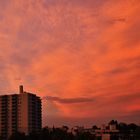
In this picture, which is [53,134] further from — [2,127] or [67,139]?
[2,127]

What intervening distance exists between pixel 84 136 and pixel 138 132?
39300 millimetres

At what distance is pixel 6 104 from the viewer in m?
186

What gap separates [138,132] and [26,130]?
5000 cm

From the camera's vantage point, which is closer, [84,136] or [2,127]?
[84,136]

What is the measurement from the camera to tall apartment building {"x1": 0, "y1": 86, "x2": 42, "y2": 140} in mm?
175250

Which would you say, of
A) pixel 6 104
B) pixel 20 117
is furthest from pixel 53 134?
pixel 6 104

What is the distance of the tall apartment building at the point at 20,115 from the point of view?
17525cm

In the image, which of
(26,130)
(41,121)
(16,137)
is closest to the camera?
(16,137)

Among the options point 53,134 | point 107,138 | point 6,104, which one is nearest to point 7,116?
point 6,104

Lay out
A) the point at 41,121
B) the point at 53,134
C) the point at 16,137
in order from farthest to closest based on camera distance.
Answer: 1. the point at 41,121
2. the point at 53,134
3. the point at 16,137

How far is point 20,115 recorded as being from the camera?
583 ft

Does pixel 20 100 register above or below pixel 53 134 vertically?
above

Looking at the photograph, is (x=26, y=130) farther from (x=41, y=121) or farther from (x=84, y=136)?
(x=84, y=136)

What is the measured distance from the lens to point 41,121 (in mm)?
184250
